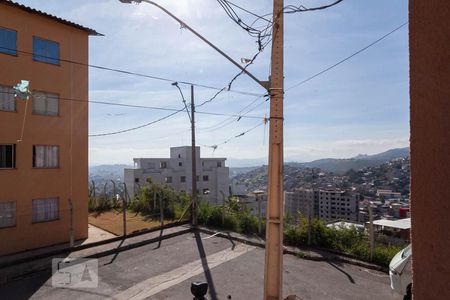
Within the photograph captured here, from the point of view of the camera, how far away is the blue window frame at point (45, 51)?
13094mm

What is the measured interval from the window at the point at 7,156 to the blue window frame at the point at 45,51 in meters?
3.80

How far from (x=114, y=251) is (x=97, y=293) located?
373 cm

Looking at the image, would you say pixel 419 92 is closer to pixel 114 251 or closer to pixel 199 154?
pixel 114 251

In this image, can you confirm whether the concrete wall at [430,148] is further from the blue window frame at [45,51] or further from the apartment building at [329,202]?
the blue window frame at [45,51]

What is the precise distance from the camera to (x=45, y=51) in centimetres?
1339

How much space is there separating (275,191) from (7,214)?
12.0 meters

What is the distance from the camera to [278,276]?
14.4ft

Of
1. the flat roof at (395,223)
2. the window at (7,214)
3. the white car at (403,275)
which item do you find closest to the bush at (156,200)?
the window at (7,214)

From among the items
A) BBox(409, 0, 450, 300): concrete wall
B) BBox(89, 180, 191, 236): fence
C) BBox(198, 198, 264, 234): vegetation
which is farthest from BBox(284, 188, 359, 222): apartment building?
BBox(409, 0, 450, 300): concrete wall

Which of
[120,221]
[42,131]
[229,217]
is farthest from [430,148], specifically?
[120,221]

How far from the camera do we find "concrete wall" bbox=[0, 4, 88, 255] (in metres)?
12.2

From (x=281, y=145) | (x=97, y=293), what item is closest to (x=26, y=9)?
(x=97, y=293)

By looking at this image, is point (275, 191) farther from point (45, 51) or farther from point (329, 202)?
point (329, 202)

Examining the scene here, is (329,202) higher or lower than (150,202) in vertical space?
lower
